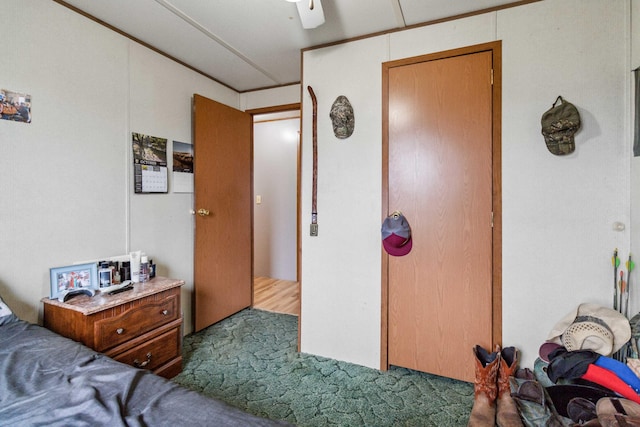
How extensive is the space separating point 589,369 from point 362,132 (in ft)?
6.08

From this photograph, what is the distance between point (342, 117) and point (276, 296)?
2630 mm

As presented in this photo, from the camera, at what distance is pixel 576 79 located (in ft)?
5.77

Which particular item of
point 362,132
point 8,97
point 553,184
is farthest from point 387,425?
point 8,97

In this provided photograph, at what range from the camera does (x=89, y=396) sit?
3.07 ft

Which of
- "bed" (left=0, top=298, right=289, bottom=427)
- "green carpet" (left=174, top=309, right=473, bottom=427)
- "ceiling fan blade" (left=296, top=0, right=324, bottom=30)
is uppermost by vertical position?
"ceiling fan blade" (left=296, top=0, right=324, bottom=30)

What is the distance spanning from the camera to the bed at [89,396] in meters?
0.86

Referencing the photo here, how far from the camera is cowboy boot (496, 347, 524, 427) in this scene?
1.49m

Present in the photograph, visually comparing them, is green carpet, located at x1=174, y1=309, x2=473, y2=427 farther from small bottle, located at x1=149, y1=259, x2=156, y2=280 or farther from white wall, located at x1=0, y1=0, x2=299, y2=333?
white wall, located at x1=0, y1=0, x2=299, y2=333

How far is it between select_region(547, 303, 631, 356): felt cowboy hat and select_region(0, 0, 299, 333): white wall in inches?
113

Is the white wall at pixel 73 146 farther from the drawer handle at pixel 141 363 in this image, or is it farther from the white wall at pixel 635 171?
the white wall at pixel 635 171

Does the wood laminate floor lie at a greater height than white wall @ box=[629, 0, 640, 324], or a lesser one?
lesser

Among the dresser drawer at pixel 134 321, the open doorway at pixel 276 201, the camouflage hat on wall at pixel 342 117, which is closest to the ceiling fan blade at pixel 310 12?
the camouflage hat on wall at pixel 342 117

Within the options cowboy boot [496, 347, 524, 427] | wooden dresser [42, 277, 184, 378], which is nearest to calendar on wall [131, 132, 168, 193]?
wooden dresser [42, 277, 184, 378]

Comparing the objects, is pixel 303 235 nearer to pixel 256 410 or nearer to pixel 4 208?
pixel 256 410
